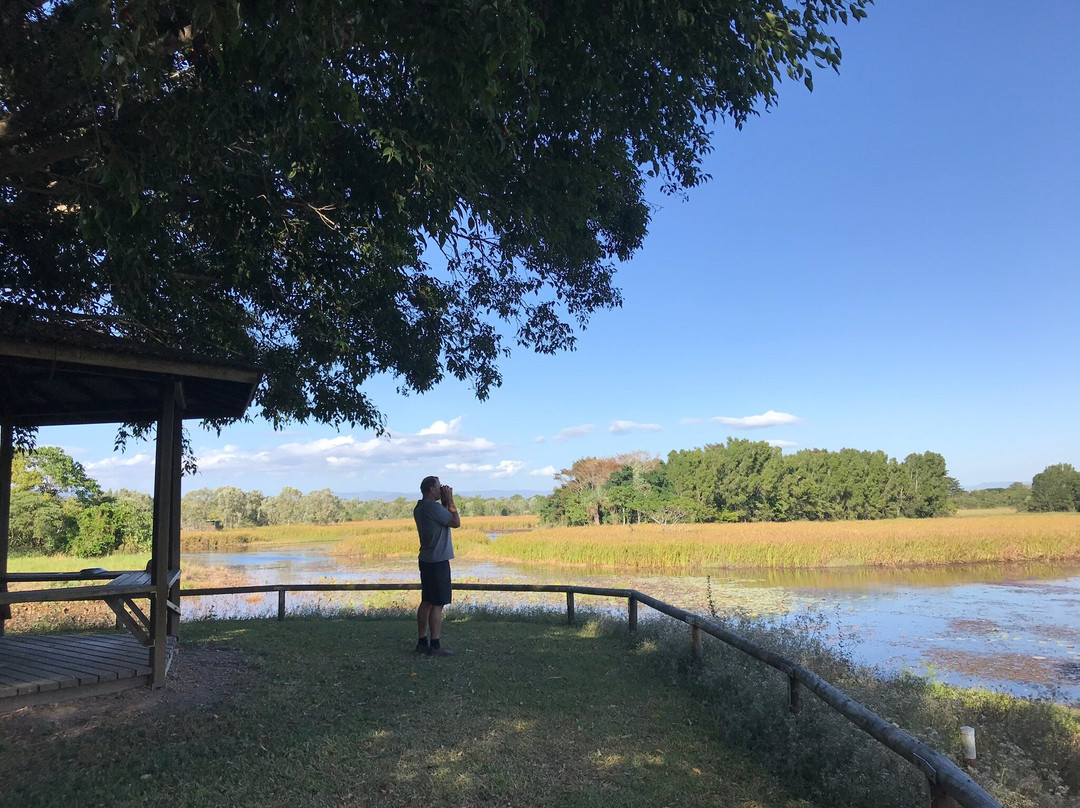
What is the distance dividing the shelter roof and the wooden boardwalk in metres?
2.04

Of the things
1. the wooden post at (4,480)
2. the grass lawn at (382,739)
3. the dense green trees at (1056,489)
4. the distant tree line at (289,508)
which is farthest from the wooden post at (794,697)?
the dense green trees at (1056,489)

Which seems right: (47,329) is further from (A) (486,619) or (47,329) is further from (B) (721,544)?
(B) (721,544)

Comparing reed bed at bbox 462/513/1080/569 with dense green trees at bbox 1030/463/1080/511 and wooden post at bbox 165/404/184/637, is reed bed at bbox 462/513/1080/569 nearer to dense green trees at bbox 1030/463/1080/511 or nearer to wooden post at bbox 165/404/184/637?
wooden post at bbox 165/404/184/637

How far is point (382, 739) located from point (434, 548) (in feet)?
8.23

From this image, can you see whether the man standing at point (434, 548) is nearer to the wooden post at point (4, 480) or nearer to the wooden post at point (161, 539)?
the wooden post at point (161, 539)

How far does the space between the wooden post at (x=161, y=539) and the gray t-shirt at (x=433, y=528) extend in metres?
2.27

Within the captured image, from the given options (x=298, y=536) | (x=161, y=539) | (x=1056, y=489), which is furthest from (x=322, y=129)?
(x=1056, y=489)

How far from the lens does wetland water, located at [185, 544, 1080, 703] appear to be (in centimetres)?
1165

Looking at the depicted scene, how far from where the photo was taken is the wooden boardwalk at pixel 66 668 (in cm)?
477

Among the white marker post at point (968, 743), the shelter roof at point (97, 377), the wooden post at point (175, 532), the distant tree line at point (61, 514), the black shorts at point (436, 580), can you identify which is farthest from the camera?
the distant tree line at point (61, 514)

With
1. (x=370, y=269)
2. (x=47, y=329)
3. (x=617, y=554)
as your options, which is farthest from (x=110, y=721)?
A: (x=617, y=554)

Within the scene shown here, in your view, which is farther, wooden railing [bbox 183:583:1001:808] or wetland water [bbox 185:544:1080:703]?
wetland water [bbox 185:544:1080:703]

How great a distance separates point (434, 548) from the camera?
23.1 feet

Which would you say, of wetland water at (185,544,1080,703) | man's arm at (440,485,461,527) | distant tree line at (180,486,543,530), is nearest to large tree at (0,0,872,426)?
man's arm at (440,485,461,527)
